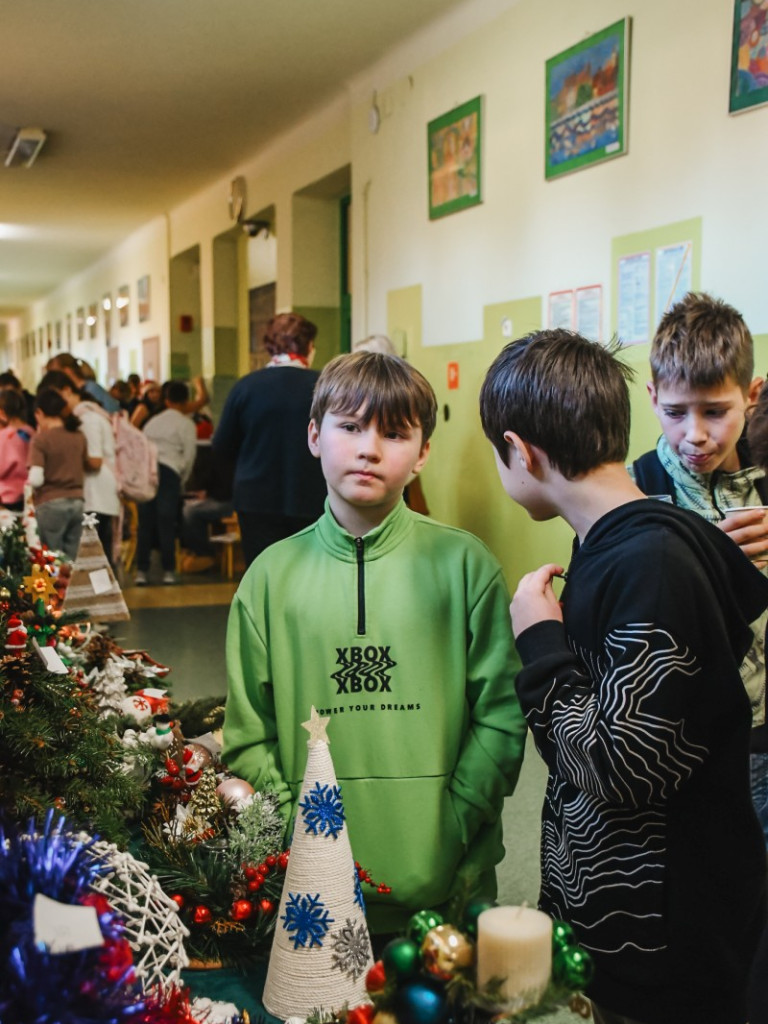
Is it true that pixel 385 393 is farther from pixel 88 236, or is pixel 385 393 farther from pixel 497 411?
pixel 88 236

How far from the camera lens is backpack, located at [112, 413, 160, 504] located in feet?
25.5

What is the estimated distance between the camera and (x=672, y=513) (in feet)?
3.90

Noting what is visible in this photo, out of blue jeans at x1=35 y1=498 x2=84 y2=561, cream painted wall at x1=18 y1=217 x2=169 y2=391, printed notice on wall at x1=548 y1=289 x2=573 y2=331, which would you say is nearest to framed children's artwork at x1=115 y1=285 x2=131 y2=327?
cream painted wall at x1=18 y1=217 x2=169 y2=391

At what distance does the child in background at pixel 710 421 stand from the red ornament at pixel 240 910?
0.91 m

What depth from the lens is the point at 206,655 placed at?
18.3 feet

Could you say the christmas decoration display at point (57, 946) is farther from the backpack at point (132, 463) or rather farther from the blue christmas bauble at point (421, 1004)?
the backpack at point (132, 463)

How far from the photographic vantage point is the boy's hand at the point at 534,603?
4.19 ft

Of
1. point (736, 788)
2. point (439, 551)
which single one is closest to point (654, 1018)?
point (736, 788)

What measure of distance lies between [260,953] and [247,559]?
287cm

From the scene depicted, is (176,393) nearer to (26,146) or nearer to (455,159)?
(26,146)

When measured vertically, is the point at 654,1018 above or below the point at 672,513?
below

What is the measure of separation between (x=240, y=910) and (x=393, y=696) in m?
0.38

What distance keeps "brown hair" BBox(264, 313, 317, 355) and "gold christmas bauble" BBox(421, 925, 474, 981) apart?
12.4ft

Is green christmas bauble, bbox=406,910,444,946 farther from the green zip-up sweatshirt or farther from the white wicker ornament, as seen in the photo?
the green zip-up sweatshirt
